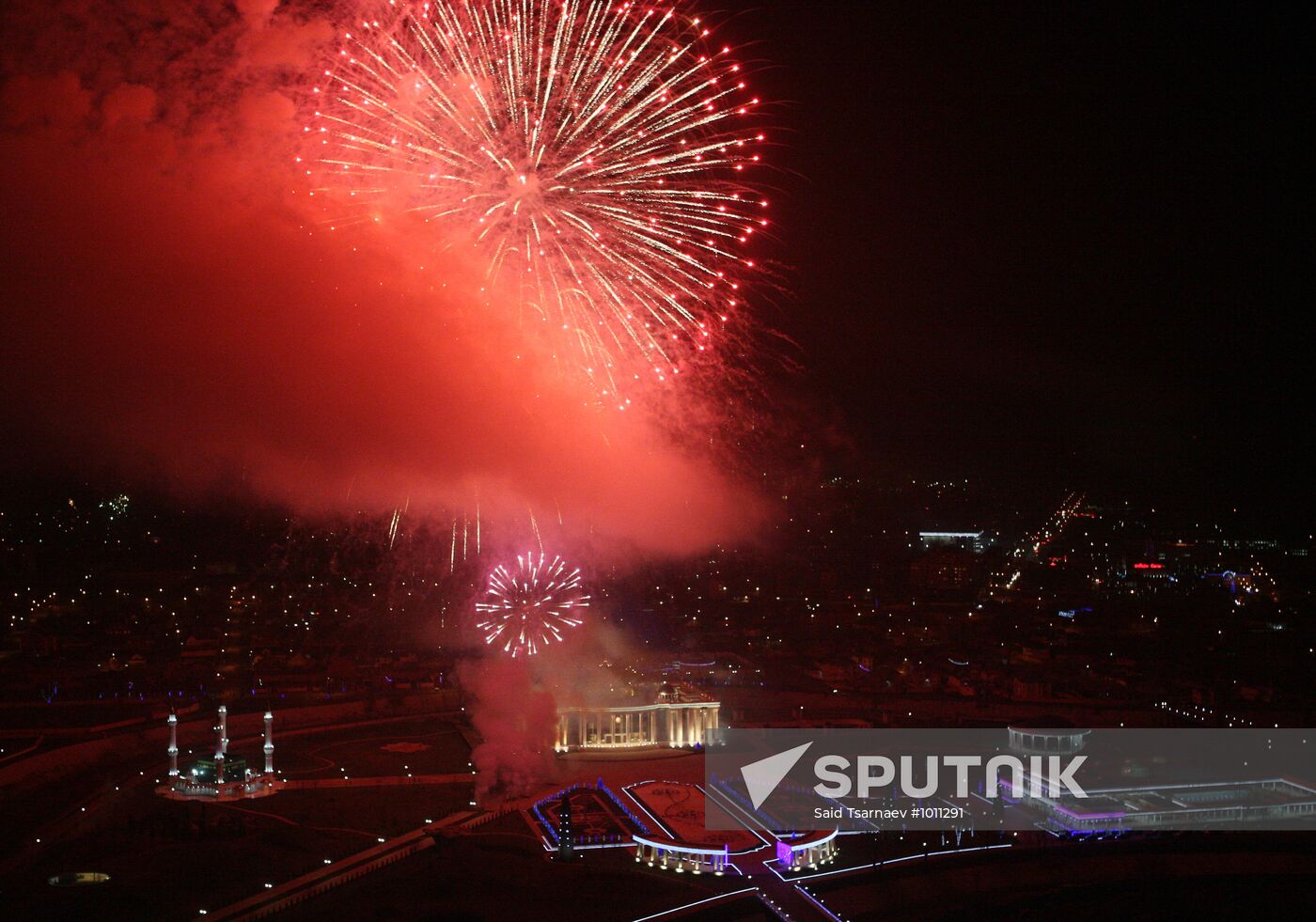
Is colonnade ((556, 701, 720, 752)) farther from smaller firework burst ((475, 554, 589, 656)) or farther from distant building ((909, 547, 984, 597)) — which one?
distant building ((909, 547, 984, 597))

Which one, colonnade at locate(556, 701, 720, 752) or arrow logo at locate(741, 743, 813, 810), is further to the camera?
colonnade at locate(556, 701, 720, 752)

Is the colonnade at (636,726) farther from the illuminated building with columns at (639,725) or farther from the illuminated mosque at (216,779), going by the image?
the illuminated mosque at (216,779)

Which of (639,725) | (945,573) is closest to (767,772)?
(639,725)

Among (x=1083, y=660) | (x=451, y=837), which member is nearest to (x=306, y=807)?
(x=451, y=837)

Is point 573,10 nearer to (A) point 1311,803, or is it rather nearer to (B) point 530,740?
(B) point 530,740

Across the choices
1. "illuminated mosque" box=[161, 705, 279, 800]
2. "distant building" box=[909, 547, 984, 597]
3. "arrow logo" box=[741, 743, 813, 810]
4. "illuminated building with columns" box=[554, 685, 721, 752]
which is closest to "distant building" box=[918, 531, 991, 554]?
"distant building" box=[909, 547, 984, 597]

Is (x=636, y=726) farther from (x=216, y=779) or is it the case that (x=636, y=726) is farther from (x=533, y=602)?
(x=216, y=779)
